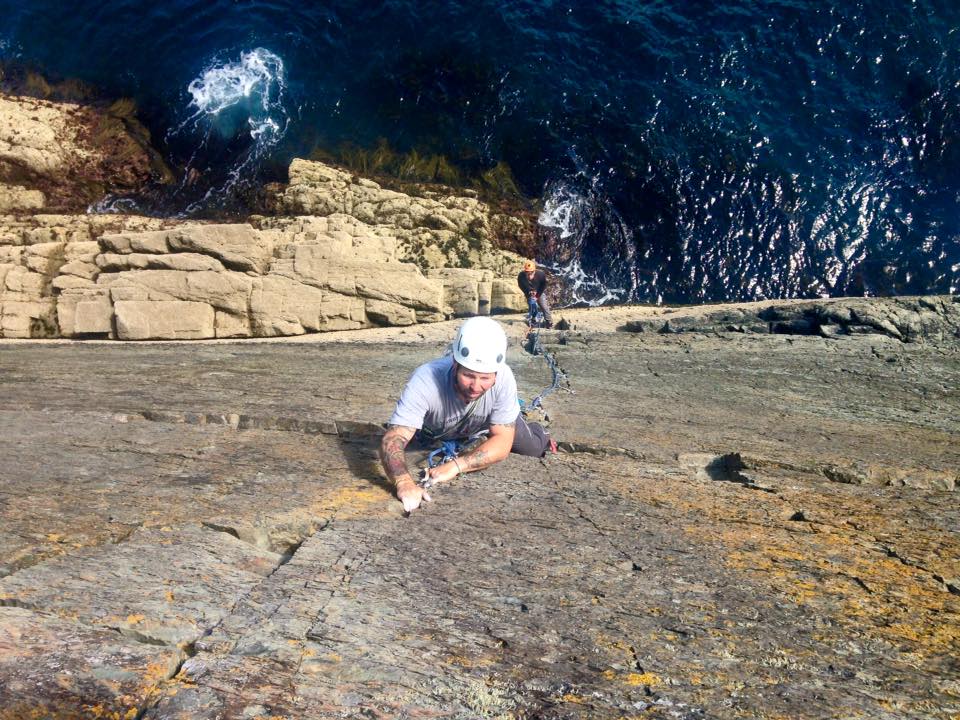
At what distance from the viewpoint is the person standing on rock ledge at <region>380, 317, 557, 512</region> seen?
439cm

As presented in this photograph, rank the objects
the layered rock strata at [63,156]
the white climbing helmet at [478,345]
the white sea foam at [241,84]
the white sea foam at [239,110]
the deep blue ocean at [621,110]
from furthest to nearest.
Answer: the white sea foam at [241,84], the deep blue ocean at [621,110], the white sea foam at [239,110], the layered rock strata at [63,156], the white climbing helmet at [478,345]

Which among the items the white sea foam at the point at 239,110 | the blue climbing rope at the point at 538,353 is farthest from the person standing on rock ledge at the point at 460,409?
the white sea foam at the point at 239,110

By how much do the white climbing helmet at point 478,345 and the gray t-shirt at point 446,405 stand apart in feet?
0.92

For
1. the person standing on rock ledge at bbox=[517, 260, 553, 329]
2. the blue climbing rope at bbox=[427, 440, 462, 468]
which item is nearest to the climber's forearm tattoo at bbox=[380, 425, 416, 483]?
the blue climbing rope at bbox=[427, 440, 462, 468]

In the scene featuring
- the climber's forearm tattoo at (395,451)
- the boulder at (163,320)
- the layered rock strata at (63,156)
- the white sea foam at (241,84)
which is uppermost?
the white sea foam at (241,84)

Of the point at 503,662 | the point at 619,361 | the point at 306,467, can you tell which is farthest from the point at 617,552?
the point at 619,361

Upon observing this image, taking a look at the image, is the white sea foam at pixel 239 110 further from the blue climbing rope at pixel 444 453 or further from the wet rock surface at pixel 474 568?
the blue climbing rope at pixel 444 453

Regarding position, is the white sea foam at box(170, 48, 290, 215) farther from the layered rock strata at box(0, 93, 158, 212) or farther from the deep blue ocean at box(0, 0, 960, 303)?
the layered rock strata at box(0, 93, 158, 212)

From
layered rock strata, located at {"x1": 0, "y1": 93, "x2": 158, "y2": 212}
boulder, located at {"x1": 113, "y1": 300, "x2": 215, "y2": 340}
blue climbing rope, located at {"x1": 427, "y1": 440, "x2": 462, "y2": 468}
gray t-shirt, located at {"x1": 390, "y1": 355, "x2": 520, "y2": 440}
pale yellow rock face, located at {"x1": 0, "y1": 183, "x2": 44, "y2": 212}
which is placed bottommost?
boulder, located at {"x1": 113, "y1": 300, "x2": 215, "y2": 340}

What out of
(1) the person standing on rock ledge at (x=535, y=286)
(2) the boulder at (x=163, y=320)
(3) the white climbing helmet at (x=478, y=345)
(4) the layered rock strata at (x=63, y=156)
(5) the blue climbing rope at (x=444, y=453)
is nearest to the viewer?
(3) the white climbing helmet at (x=478, y=345)

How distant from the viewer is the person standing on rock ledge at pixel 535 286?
13.5 metres

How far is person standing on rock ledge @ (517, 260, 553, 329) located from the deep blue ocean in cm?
326

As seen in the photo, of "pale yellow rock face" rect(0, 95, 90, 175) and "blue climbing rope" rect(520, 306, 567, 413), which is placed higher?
"pale yellow rock face" rect(0, 95, 90, 175)

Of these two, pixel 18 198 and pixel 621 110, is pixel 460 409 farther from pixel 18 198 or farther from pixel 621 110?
pixel 621 110
